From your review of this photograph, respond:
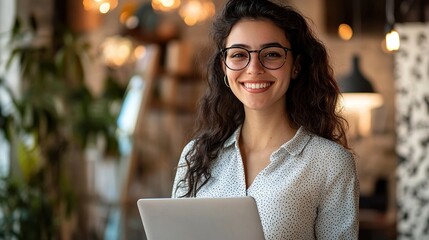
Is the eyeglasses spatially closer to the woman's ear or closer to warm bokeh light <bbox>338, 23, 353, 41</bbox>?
the woman's ear

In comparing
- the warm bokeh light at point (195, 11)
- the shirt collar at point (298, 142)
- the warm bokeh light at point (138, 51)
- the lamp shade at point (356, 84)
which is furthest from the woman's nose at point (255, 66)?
the warm bokeh light at point (138, 51)

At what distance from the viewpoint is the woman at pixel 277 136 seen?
2.29 metres

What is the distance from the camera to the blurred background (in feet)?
19.0

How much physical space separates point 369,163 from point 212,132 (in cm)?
878

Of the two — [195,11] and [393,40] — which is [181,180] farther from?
[195,11]

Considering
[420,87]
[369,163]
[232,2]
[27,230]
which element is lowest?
[369,163]

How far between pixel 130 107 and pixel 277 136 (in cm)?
583

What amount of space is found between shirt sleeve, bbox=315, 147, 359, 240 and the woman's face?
9.1 inches

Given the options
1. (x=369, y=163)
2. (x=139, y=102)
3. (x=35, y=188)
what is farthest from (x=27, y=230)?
(x=369, y=163)

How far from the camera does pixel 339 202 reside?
2271 mm

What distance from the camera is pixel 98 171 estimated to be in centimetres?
855

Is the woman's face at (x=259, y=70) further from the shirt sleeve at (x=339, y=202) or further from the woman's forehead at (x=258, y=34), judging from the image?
the shirt sleeve at (x=339, y=202)

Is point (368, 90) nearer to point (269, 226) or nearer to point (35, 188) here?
point (35, 188)

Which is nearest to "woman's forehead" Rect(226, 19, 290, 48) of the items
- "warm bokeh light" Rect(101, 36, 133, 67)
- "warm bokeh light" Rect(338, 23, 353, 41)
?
"warm bokeh light" Rect(338, 23, 353, 41)
